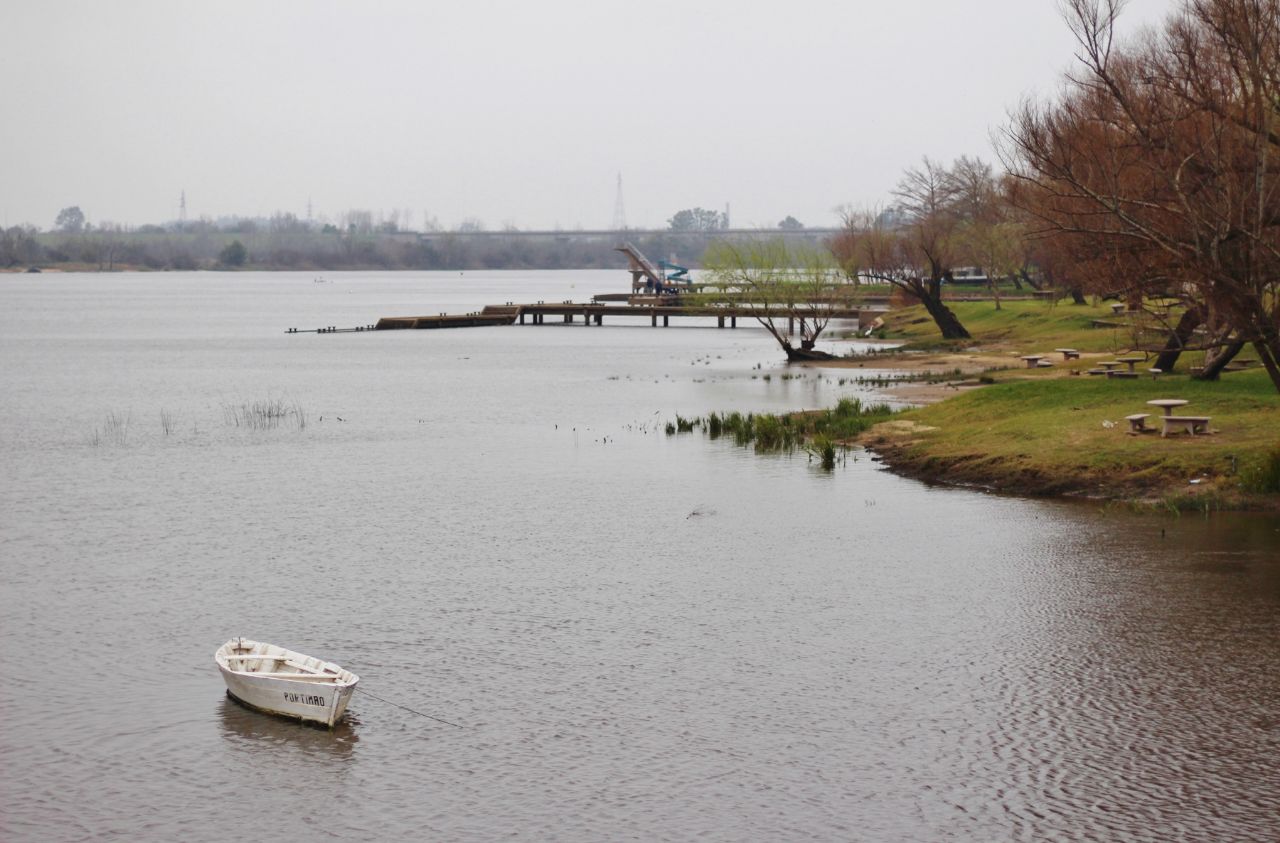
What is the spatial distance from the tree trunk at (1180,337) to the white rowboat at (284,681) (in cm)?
2788

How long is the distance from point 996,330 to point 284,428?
46.2 m

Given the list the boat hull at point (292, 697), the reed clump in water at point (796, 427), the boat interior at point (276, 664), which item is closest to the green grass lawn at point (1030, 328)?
the reed clump in water at point (796, 427)

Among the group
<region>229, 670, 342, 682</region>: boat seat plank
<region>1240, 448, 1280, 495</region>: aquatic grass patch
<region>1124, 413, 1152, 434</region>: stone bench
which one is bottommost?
<region>229, 670, 342, 682</region>: boat seat plank

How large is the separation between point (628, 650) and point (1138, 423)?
18262mm

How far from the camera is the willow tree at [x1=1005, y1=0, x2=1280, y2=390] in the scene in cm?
2702

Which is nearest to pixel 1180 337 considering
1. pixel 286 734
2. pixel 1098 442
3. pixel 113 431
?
pixel 1098 442

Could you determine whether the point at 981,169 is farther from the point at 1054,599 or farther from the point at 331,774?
the point at 331,774

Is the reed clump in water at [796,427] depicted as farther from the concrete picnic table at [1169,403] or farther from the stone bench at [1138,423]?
the concrete picnic table at [1169,403]

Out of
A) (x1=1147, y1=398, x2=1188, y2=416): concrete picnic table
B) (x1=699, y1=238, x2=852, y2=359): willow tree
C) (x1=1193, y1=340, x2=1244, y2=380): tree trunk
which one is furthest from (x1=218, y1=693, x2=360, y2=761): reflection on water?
(x1=699, y1=238, x2=852, y2=359): willow tree

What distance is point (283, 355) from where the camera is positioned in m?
93.7

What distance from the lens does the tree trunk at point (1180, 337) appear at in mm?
41281

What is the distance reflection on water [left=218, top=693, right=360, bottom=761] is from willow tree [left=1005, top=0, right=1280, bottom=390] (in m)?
16.0

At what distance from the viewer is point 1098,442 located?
35531 mm

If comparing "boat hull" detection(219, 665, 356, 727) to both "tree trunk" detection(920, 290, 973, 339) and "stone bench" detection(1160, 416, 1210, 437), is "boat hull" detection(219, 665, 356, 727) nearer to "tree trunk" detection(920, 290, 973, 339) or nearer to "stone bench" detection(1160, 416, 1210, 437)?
"stone bench" detection(1160, 416, 1210, 437)
